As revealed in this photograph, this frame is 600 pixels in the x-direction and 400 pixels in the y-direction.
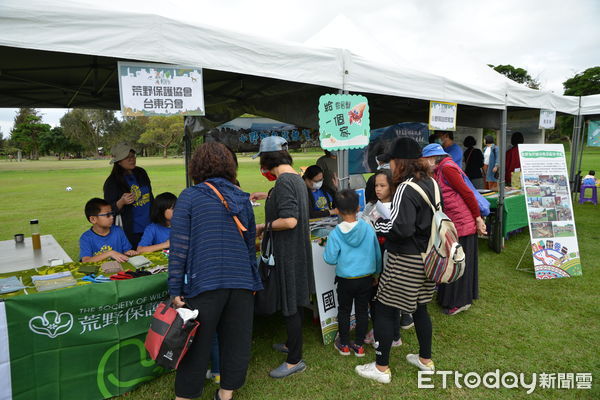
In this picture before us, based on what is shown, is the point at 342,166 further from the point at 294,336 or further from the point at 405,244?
the point at 294,336

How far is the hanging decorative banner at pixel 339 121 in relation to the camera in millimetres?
2881

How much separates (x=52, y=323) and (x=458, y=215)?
3.05 m

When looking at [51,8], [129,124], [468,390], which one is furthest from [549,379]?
[129,124]

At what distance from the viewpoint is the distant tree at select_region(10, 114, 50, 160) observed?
174 ft

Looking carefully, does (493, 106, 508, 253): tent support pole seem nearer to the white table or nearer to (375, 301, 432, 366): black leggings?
(375, 301, 432, 366): black leggings

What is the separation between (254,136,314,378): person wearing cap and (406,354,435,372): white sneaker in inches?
33.2

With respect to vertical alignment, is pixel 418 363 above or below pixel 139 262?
below

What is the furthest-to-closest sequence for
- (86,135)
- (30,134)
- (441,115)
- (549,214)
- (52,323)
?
(86,135) < (30,134) < (549,214) < (441,115) < (52,323)

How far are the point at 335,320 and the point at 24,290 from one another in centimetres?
209

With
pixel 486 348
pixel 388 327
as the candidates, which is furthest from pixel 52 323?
pixel 486 348

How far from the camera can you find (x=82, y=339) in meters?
2.05

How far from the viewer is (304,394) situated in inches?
89.6

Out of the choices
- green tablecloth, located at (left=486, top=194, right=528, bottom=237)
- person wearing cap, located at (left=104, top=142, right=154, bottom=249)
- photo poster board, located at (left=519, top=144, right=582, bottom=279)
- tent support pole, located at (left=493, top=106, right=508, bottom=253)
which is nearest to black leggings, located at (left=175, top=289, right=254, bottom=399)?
person wearing cap, located at (left=104, top=142, right=154, bottom=249)

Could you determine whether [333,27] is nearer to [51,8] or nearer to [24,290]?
[51,8]
